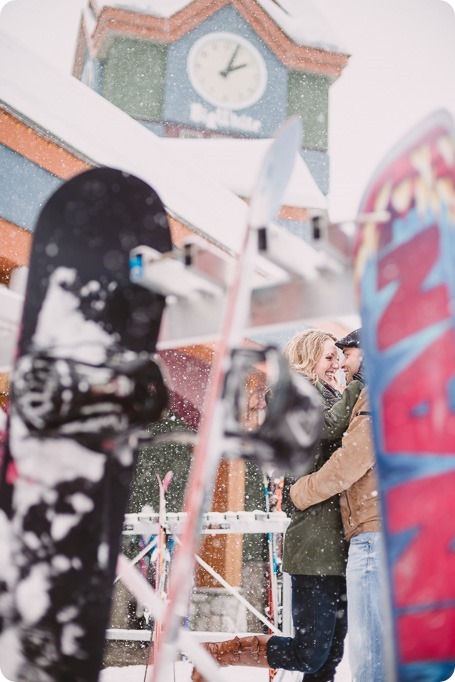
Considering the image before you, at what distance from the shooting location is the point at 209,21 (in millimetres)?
13070

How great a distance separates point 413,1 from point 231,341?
9528 millimetres

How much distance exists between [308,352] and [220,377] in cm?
114

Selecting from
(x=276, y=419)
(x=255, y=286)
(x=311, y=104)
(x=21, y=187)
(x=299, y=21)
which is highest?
(x=299, y=21)

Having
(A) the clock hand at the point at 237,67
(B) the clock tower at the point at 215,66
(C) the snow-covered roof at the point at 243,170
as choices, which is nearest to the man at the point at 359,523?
(C) the snow-covered roof at the point at 243,170

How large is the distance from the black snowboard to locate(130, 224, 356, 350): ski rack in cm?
8

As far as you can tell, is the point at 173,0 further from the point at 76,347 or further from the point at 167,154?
the point at 76,347

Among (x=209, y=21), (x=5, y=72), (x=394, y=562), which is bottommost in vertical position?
(x=394, y=562)

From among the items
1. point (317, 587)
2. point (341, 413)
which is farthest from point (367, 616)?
point (341, 413)

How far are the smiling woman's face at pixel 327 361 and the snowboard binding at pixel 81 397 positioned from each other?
42.2 inches

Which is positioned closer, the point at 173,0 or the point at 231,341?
the point at 231,341

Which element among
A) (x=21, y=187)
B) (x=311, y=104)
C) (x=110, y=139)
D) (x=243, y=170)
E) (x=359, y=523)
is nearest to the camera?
(x=359, y=523)

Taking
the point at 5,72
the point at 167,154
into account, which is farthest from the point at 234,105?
the point at 5,72

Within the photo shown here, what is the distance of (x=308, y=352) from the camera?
2246 millimetres

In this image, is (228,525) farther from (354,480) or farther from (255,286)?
(255,286)
